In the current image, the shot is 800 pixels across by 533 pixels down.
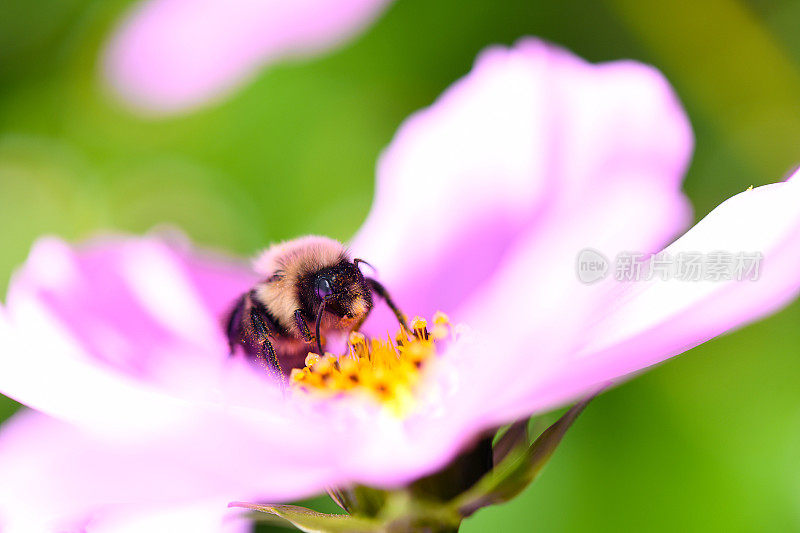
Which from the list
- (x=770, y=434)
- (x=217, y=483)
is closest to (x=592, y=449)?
(x=770, y=434)

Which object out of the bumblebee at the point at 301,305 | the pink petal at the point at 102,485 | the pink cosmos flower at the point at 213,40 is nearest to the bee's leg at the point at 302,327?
the bumblebee at the point at 301,305

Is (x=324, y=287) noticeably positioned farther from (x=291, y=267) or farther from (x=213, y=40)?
(x=213, y=40)

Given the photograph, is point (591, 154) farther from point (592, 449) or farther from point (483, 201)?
point (592, 449)

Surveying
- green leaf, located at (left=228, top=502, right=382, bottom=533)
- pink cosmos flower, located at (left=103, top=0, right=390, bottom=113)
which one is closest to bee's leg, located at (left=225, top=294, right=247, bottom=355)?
green leaf, located at (left=228, top=502, right=382, bottom=533)

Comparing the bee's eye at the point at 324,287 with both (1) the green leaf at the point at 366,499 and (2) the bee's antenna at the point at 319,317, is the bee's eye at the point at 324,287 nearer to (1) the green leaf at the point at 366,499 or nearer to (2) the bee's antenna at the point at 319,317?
(2) the bee's antenna at the point at 319,317

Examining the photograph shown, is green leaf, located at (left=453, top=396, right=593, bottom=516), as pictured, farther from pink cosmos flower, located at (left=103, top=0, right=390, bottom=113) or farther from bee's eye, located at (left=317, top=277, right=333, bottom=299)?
pink cosmos flower, located at (left=103, top=0, right=390, bottom=113)
